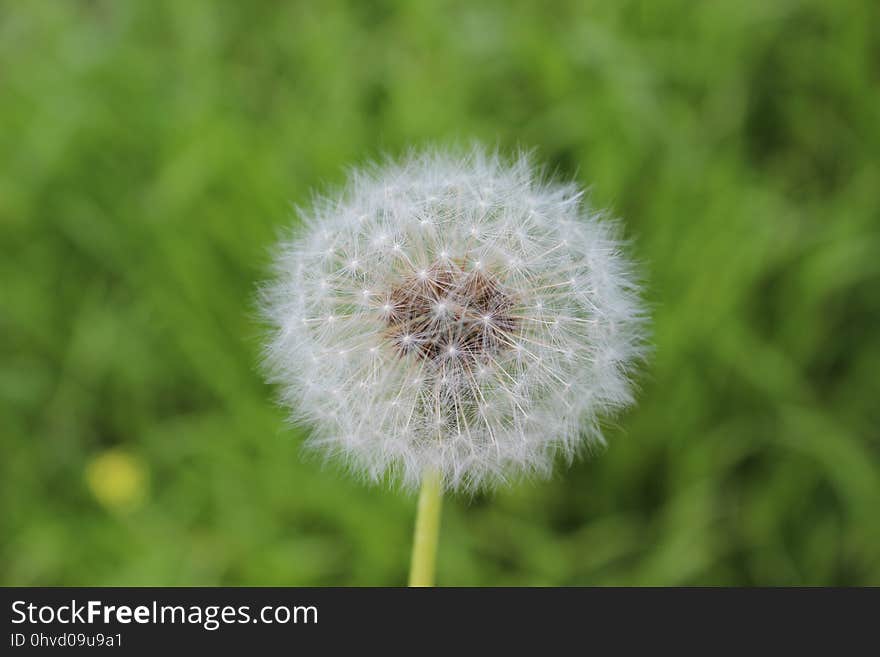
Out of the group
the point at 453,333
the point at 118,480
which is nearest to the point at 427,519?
the point at 453,333

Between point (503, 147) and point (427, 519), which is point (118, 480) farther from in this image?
point (427, 519)

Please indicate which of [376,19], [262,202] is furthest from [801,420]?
[376,19]

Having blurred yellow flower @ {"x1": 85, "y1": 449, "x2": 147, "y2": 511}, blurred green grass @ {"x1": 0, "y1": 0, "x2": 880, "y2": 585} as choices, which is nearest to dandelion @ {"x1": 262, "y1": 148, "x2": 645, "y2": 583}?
blurred green grass @ {"x1": 0, "y1": 0, "x2": 880, "y2": 585}

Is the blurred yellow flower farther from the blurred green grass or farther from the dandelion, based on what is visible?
the dandelion

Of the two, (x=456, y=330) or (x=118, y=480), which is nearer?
(x=456, y=330)

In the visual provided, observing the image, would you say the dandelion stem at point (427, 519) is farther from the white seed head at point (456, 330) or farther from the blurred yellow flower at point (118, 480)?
the blurred yellow flower at point (118, 480)

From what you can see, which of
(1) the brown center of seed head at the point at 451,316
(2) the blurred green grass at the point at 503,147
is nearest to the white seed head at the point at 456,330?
(1) the brown center of seed head at the point at 451,316

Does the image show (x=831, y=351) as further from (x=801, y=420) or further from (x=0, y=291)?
(x=0, y=291)
